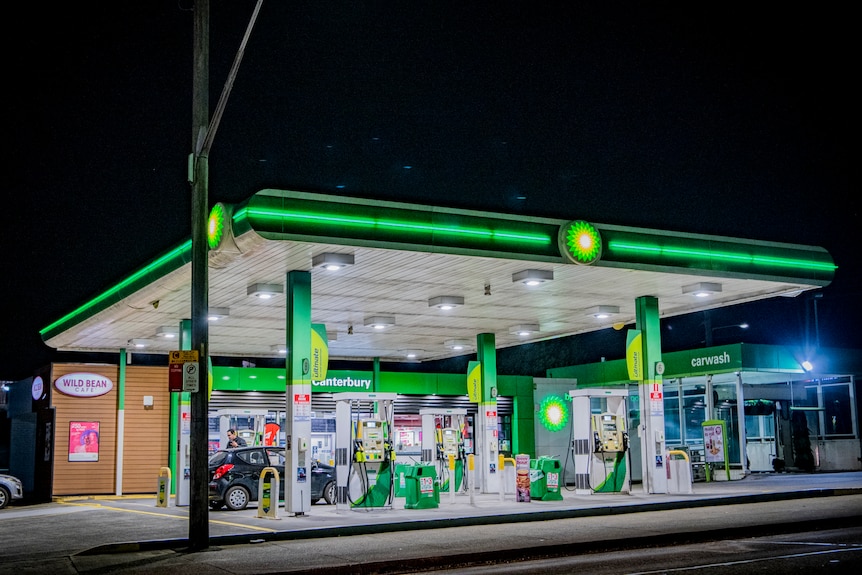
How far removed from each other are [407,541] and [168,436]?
61.5ft

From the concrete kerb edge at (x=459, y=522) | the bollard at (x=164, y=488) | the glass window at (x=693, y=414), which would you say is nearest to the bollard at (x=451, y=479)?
the concrete kerb edge at (x=459, y=522)

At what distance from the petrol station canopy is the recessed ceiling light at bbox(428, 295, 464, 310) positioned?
56 mm

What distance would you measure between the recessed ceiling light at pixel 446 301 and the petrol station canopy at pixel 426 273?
0.18ft

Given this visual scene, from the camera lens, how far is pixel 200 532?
13.1m

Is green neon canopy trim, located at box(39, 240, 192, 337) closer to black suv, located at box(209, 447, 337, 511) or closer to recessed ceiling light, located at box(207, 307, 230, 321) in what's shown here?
recessed ceiling light, located at box(207, 307, 230, 321)

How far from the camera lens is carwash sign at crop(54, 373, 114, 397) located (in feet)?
95.6

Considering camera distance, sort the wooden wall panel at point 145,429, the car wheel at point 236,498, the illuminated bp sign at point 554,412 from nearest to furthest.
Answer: the car wheel at point 236,498 < the illuminated bp sign at point 554,412 < the wooden wall panel at point 145,429

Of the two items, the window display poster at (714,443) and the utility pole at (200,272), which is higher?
the utility pole at (200,272)

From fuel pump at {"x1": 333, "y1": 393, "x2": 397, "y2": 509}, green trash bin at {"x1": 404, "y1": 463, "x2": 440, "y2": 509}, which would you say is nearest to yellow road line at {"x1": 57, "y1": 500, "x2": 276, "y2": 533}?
fuel pump at {"x1": 333, "y1": 393, "x2": 397, "y2": 509}

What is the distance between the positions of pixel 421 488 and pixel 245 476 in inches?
188

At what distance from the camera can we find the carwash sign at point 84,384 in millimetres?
29141

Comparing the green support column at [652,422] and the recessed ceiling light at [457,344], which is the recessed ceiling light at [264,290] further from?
the recessed ceiling light at [457,344]

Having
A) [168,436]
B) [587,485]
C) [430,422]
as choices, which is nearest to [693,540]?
[587,485]

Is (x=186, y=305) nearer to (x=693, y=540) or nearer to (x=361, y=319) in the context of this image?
(x=361, y=319)
